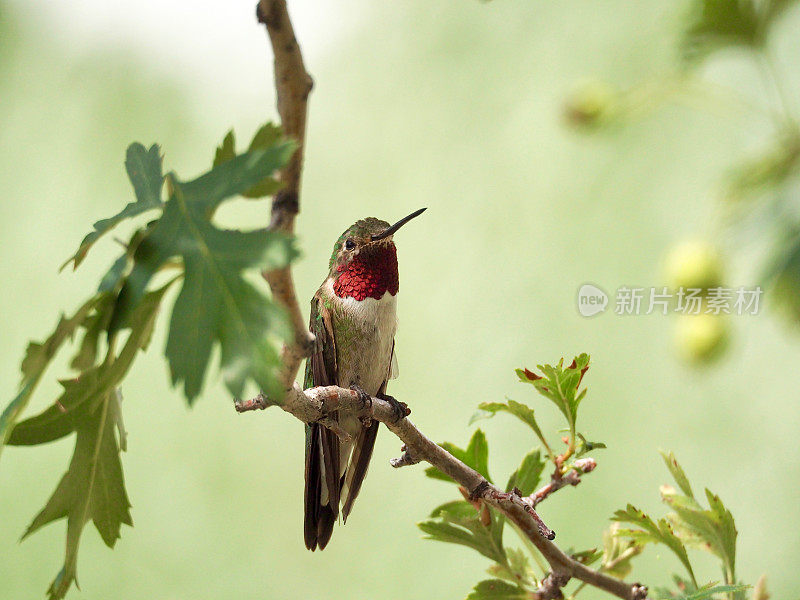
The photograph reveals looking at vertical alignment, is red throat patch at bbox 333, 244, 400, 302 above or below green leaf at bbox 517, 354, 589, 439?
above

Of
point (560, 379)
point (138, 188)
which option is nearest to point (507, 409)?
point (560, 379)

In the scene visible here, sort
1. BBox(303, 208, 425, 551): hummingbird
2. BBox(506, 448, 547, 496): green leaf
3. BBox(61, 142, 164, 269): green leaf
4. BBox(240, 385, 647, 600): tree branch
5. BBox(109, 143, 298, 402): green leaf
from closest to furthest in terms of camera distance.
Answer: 1. BBox(109, 143, 298, 402): green leaf
2. BBox(61, 142, 164, 269): green leaf
3. BBox(240, 385, 647, 600): tree branch
4. BBox(506, 448, 547, 496): green leaf
5. BBox(303, 208, 425, 551): hummingbird

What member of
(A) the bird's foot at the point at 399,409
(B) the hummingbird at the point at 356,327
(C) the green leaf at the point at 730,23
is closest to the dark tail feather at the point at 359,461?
(B) the hummingbird at the point at 356,327

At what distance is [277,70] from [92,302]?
19cm

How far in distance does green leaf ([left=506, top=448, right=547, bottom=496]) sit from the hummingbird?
19 cm

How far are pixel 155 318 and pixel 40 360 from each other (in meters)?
0.08

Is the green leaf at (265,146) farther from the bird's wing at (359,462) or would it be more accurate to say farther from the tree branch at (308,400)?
the bird's wing at (359,462)

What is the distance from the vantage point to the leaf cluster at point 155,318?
1.54 feet

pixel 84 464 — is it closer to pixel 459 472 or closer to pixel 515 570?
pixel 459 472

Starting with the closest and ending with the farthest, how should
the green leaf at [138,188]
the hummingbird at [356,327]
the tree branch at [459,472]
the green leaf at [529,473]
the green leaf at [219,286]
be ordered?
the green leaf at [219,286], the green leaf at [138,188], the tree branch at [459,472], the green leaf at [529,473], the hummingbird at [356,327]

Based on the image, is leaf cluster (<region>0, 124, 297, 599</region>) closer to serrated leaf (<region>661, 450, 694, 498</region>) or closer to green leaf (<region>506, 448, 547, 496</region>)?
green leaf (<region>506, 448, 547, 496</region>)

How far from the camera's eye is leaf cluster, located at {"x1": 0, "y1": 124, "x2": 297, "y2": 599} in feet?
1.54

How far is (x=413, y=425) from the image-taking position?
30.0 inches

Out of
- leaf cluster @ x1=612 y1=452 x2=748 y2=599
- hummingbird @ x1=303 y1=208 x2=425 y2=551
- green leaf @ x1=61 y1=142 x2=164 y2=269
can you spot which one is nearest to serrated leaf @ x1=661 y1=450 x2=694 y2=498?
leaf cluster @ x1=612 y1=452 x2=748 y2=599
